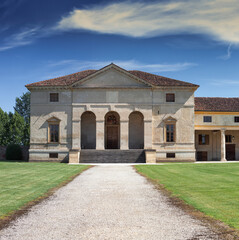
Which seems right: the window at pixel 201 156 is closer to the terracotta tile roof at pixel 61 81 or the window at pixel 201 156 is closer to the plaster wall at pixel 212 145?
the plaster wall at pixel 212 145

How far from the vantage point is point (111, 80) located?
1612 inches

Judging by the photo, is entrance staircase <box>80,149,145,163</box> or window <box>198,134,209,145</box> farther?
window <box>198,134,209,145</box>

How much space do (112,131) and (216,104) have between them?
50.1ft

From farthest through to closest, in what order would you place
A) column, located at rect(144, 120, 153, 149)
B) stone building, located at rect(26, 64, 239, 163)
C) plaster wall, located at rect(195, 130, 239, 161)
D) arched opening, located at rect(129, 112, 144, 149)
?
1. plaster wall, located at rect(195, 130, 239, 161)
2. arched opening, located at rect(129, 112, 144, 149)
3. stone building, located at rect(26, 64, 239, 163)
4. column, located at rect(144, 120, 153, 149)

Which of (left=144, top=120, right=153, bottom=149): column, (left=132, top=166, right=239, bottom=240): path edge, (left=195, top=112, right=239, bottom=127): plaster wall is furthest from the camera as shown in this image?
(left=195, top=112, right=239, bottom=127): plaster wall

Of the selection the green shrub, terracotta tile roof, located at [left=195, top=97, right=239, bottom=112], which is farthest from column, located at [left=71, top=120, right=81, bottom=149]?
terracotta tile roof, located at [left=195, top=97, right=239, bottom=112]

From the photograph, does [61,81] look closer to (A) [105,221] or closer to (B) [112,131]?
(B) [112,131]

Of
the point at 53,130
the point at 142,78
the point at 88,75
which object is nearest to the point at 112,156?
the point at 53,130

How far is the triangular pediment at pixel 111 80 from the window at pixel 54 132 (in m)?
5.66

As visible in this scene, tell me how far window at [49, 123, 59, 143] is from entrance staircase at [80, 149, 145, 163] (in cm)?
430

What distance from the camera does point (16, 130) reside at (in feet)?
205

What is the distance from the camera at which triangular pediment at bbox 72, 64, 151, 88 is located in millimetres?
40750

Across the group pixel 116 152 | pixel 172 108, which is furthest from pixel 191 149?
pixel 116 152

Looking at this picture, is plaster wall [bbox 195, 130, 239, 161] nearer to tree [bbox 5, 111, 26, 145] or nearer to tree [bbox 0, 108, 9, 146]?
tree [bbox 5, 111, 26, 145]
